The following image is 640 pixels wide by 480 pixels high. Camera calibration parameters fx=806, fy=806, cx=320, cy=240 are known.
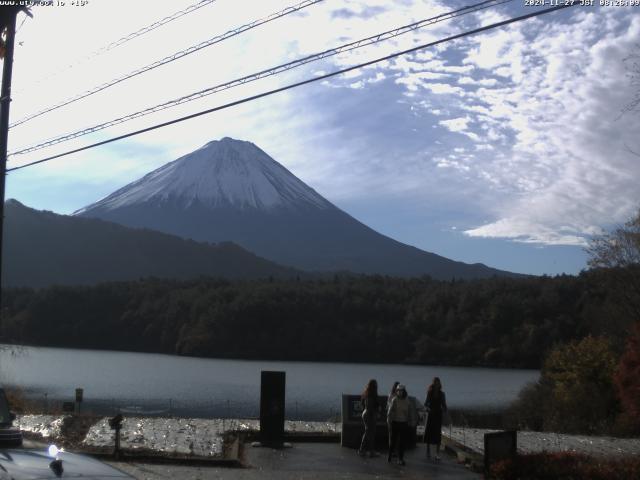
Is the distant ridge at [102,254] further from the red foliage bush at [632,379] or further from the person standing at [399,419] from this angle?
the person standing at [399,419]

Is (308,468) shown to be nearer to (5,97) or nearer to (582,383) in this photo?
(5,97)

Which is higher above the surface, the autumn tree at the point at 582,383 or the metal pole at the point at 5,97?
the metal pole at the point at 5,97

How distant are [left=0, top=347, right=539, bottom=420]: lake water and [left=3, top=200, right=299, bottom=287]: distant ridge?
85.4 m

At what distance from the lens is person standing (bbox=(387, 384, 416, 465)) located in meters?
14.1

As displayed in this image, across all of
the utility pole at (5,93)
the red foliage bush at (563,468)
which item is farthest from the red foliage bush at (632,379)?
the utility pole at (5,93)

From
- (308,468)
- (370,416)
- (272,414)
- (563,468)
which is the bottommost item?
(308,468)

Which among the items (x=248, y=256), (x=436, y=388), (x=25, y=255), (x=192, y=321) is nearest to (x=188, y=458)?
(x=436, y=388)

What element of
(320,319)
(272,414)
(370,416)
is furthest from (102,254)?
(370,416)

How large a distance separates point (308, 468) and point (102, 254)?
561 feet

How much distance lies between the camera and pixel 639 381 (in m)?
20.5

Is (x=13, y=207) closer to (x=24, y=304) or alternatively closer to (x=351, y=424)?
(x=24, y=304)

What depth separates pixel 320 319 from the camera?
9844cm

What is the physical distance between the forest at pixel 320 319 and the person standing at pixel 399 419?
6208cm

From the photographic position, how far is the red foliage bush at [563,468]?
1159 centimetres
